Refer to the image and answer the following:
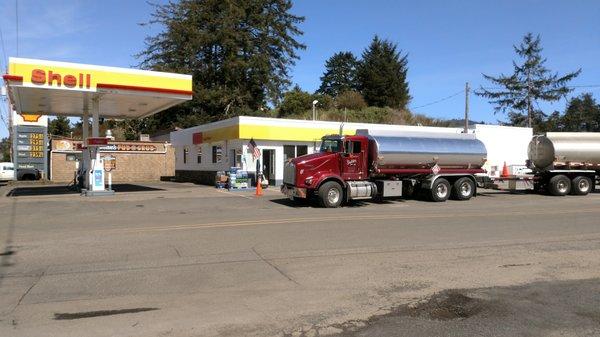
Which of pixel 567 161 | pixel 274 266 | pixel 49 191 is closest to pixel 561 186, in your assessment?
pixel 567 161

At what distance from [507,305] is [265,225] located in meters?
8.18

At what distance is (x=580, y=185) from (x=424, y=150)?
9.28 meters

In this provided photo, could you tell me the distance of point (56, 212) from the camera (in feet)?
57.4

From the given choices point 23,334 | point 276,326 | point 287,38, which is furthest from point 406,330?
point 287,38

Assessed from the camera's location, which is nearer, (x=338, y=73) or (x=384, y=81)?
(x=384, y=81)

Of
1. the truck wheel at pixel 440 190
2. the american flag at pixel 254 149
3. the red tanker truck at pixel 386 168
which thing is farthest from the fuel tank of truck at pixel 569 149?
the american flag at pixel 254 149

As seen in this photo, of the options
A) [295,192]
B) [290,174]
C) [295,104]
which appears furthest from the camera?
[295,104]

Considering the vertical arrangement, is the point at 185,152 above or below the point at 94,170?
above

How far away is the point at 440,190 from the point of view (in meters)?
21.9

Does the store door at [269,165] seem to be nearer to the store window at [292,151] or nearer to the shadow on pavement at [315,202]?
the store window at [292,151]

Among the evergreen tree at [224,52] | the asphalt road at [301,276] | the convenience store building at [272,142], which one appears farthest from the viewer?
the evergreen tree at [224,52]

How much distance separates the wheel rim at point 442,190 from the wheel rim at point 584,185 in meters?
8.07

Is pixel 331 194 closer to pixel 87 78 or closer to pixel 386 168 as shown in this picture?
pixel 386 168

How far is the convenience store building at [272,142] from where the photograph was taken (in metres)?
29.9
